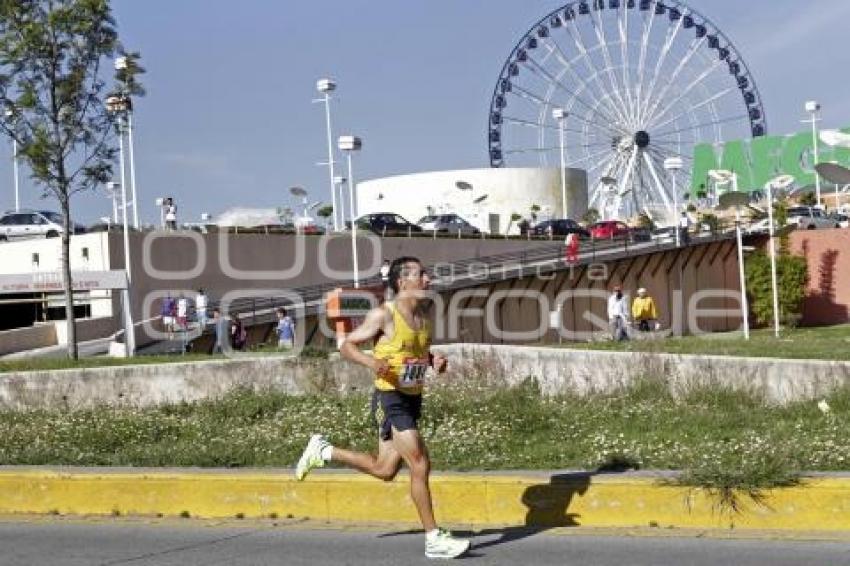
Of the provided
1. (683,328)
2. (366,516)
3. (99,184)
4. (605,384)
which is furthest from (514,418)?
(683,328)

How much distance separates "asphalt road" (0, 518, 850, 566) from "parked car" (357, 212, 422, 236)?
43323mm

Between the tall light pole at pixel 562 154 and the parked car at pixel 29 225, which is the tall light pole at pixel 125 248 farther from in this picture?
the tall light pole at pixel 562 154

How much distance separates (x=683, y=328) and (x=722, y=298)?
237 centimetres

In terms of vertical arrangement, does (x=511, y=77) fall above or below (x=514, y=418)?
above

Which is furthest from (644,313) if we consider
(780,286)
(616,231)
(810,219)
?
(810,219)

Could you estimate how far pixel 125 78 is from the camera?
26.1 metres

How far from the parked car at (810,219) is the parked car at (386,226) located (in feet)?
54.3

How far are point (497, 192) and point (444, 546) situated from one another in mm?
80592

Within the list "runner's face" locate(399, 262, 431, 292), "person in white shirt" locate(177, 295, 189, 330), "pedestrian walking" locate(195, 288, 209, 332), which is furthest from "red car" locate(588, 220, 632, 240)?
"runner's face" locate(399, 262, 431, 292)

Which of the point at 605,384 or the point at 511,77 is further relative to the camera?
the point at 511,77

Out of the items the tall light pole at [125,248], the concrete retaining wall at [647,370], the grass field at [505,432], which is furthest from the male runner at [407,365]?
the tall light pole at [125,248]

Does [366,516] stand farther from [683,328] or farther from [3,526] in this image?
[683,328]

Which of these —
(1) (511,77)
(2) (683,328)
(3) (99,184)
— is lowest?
(2) (683,328)

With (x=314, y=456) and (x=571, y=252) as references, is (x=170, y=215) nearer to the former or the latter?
(x=571, y=252)
